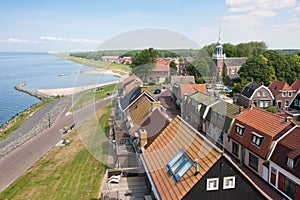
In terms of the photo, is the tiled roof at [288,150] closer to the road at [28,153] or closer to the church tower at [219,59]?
the road at [28,153]

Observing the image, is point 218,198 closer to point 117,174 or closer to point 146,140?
point 146,140

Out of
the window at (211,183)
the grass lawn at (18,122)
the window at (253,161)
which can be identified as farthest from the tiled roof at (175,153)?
the grass lawn at (18,122)

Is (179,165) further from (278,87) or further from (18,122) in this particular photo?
(18,122)

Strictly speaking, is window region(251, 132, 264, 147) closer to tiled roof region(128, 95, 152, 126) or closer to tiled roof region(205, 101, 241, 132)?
tiled roof region(205, 101, 241, 132)

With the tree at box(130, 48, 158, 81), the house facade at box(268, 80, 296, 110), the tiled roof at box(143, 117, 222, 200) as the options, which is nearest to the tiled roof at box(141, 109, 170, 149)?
the tiled roof at box(143, 117, 222, 200)

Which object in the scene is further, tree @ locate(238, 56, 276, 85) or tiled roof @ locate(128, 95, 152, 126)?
tree @ locate(238, 56, 276, 85)

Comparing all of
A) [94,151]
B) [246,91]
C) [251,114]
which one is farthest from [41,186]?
[246,91]

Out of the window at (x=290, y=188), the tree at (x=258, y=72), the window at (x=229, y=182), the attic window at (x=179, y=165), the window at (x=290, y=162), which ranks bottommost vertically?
the window at (x=290, y=188)
